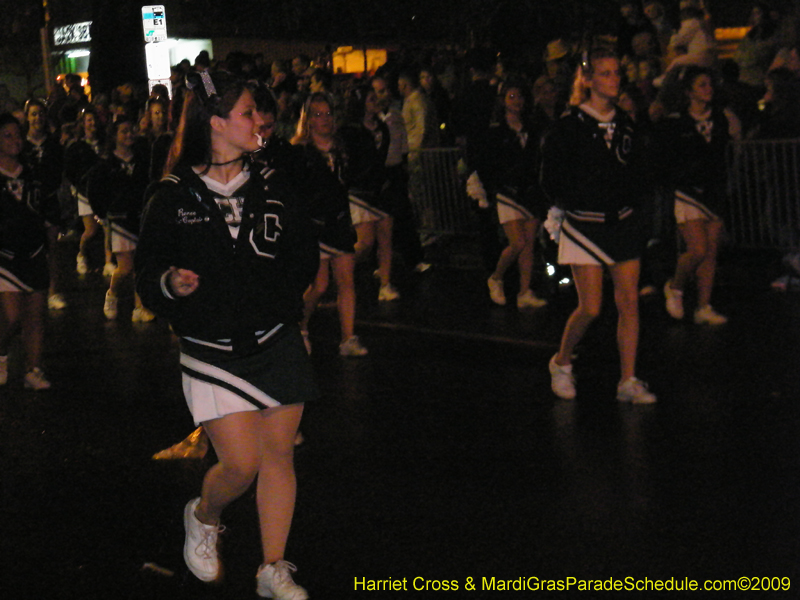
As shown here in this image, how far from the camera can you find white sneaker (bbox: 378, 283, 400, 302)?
10.8 meters

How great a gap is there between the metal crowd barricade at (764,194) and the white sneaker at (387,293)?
3.14 m

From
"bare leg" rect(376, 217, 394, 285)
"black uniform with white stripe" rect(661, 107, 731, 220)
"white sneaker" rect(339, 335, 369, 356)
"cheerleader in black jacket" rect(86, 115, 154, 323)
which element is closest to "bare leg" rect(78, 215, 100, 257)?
"cheerleader in black jacket" rect(86, 115, 154, 323)

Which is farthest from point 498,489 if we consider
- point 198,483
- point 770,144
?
point 770,144

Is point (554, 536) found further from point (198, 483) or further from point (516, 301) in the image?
point (516, 301)

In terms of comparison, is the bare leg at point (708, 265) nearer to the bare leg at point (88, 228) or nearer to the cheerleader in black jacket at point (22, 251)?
the cheerleader in black jacket at point (22, 251)

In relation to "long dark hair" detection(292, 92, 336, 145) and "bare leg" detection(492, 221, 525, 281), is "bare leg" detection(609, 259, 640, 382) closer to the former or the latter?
"long dark hair" detection(292, 92, 336, 145)

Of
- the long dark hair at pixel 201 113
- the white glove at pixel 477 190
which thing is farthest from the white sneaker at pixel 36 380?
the long dark hair at pixel 201 113

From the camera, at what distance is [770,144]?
1034 centimetres

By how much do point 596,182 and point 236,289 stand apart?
121 inches

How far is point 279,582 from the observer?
420cm

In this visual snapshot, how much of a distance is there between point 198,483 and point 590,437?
203 centimetres

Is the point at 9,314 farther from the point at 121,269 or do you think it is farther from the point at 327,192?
the point at 121,269

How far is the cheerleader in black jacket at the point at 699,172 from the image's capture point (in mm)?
8562

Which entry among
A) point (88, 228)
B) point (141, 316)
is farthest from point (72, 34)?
point (141, 316)
